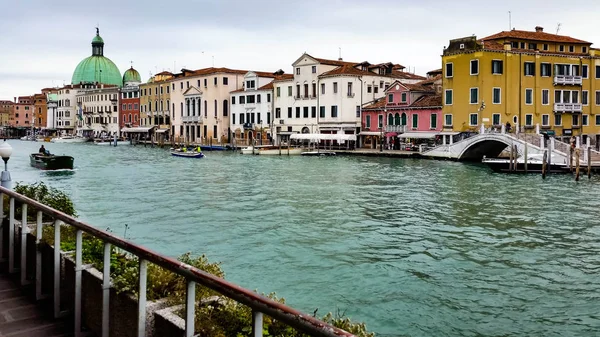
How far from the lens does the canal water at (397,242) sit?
8.68 m

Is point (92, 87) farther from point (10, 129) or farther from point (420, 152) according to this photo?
point (420, 152)

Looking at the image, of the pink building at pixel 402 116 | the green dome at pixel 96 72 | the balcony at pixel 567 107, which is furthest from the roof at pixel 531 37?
the green dome at pixel 96 72

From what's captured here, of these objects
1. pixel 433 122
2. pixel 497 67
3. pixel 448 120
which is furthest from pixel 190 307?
pixel 433 122

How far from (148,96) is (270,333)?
89.0 m

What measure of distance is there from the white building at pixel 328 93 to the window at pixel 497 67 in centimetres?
1476

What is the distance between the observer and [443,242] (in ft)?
43.7

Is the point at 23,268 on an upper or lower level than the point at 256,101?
lower

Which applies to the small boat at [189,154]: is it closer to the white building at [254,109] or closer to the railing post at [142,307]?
the white building at [254,109]

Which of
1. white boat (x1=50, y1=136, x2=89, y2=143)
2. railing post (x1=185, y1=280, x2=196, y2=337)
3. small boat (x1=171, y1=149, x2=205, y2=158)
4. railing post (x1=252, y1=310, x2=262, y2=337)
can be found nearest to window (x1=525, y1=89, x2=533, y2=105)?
small boat (x1=171, y1=149, x2=205, y2=158)

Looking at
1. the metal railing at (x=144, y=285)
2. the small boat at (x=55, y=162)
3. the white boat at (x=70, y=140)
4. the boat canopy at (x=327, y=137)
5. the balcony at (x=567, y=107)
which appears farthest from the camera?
the white boat at (x=70, y=140)

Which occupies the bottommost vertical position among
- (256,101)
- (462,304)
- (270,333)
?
(462,304)

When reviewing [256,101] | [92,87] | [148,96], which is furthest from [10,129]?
[256,101]

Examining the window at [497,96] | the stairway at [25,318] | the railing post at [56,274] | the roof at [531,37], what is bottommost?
the stairway at [25,318]

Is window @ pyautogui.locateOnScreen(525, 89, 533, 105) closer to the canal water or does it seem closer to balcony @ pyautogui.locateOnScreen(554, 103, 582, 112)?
balcony @ pyautogui.locateOnScreen(554, 103, 582, 112)
